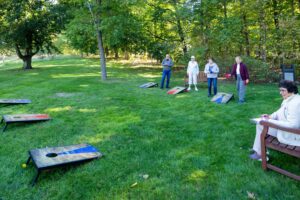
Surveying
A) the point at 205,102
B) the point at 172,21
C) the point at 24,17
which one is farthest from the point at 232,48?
the point at 24,17

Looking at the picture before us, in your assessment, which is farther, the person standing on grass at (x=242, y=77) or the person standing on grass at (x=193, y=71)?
the person standing on grass at (x=193, y=71)

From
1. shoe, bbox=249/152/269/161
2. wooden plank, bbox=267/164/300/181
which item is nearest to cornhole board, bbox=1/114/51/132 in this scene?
shoe, bbox=249/152/269/161

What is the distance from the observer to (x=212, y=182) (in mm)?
3457

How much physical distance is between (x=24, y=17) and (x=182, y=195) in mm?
21828

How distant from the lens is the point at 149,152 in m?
4.50

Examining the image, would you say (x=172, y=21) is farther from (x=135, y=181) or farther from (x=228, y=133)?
(x=135, y=181)

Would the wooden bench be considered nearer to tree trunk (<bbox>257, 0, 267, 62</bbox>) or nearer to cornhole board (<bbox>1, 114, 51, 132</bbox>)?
cornhole board (<bbox>1, 114, 51, 132</bbox>)

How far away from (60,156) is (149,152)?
4.84 feet

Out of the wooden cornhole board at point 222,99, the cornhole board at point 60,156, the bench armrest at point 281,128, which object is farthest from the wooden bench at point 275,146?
the wooden cornhole board at point 222,99

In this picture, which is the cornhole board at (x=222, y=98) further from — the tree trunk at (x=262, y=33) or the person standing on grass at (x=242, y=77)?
the tree trunk at (x=262, y=33)

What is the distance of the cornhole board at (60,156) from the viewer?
3668mm

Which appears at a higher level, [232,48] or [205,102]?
[232,48]

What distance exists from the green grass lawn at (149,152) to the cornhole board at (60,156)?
0.44ft

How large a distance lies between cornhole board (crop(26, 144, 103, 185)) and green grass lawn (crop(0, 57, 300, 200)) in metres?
0.13
